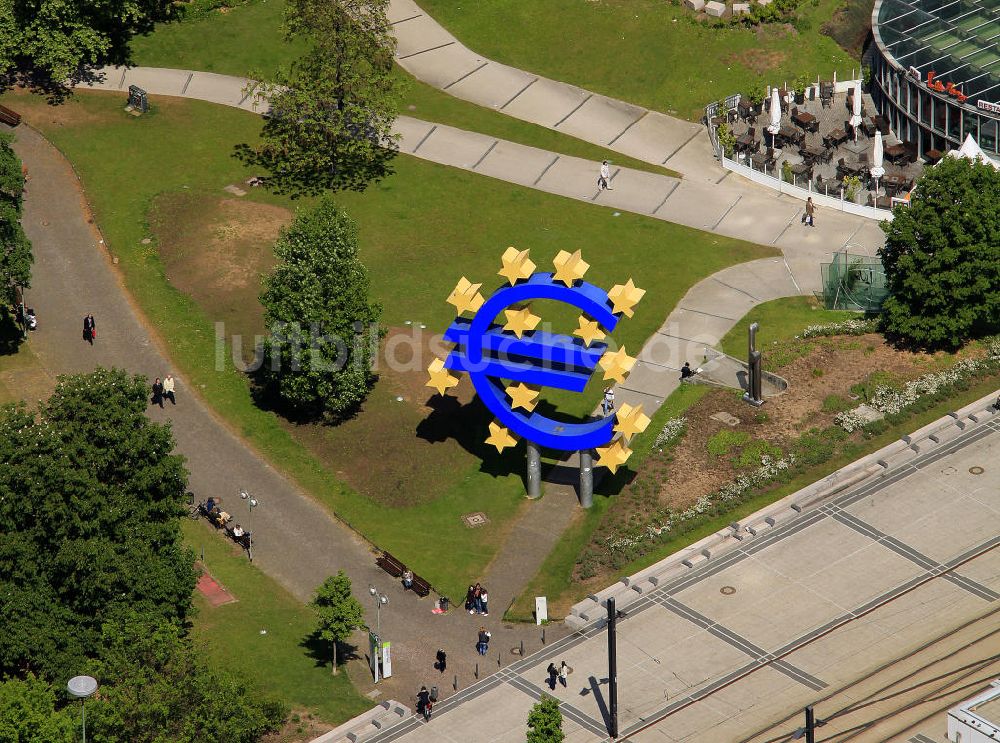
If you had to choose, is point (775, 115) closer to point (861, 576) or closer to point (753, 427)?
point (753, 427)

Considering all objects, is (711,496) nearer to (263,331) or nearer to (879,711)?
(879,711)

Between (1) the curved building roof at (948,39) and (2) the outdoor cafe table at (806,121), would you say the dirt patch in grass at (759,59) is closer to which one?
(2) the outdoor cafe table at (806,121)

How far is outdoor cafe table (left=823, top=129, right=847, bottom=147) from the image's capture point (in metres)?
123

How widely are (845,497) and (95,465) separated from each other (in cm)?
3672

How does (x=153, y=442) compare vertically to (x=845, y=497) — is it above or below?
above

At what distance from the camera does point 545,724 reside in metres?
78.8

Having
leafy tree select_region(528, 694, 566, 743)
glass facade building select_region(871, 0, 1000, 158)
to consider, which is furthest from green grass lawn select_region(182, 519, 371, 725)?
glass facade building select_region(871, 0, 1000, 158)

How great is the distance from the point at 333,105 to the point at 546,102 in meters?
15.9

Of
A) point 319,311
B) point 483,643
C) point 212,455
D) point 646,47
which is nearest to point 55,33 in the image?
point 319,311

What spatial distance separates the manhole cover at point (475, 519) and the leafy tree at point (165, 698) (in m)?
16.8

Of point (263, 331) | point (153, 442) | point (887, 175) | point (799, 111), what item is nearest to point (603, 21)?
point (799, 111)

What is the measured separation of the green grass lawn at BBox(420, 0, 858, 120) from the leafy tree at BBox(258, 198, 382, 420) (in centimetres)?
3460

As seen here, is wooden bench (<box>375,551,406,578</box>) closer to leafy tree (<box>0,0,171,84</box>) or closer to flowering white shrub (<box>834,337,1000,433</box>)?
flowering white shrub (<box>834,337,1000,433</box>)

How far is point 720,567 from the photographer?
94.3 meters
